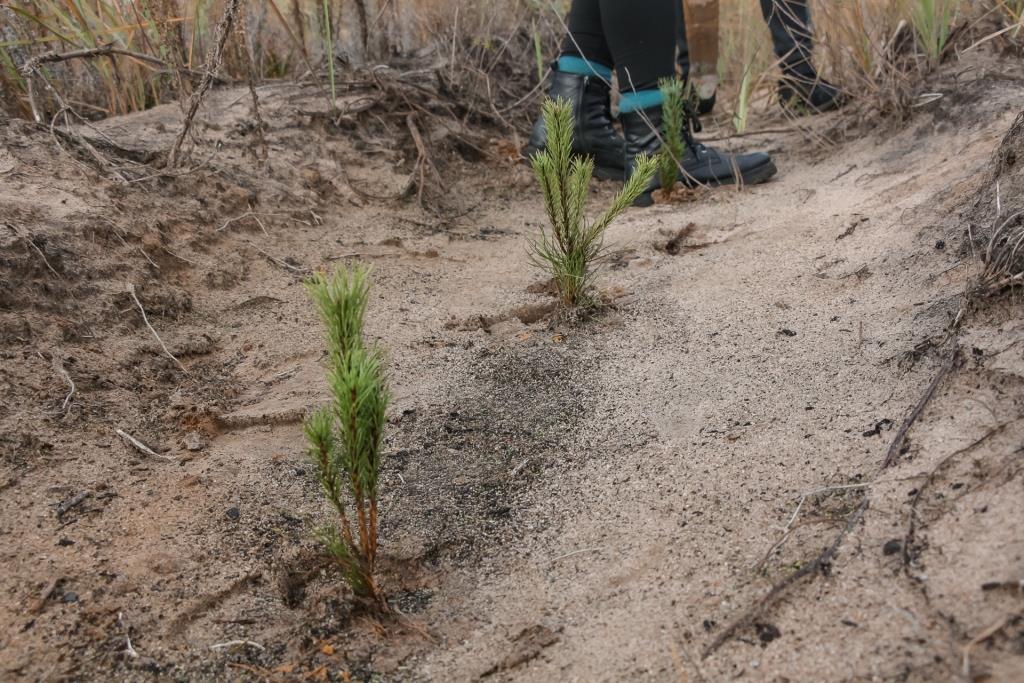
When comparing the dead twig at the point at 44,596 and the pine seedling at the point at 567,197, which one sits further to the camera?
the pine seedling at the point at 567,197

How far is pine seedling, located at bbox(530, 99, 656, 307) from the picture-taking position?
211 centimetres

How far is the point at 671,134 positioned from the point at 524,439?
6.01 ft

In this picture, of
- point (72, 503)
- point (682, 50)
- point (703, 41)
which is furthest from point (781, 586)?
point (703, 41)

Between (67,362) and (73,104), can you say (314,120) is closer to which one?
(73,104)

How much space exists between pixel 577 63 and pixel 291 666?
279cm

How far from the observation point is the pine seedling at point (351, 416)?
121 cm

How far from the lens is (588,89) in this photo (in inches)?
137

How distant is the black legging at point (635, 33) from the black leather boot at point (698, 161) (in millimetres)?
134

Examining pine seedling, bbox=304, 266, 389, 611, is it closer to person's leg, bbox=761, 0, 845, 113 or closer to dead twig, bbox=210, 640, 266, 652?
dead twig, bbox=210, 640, 266, 652

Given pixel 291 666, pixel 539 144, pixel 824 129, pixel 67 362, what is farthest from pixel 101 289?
pixel 824 129

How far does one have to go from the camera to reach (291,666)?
1259mm

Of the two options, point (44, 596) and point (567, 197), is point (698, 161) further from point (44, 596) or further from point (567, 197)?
point (44, 596)

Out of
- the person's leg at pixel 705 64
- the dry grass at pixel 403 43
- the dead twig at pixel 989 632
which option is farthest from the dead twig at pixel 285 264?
the person's leg at pixel 705 64

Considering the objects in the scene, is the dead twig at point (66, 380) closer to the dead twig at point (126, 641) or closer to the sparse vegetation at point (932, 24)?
the dead twig at point (126, 641)
